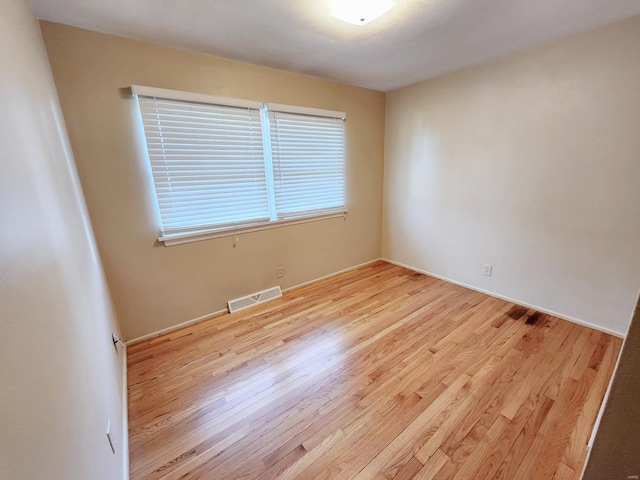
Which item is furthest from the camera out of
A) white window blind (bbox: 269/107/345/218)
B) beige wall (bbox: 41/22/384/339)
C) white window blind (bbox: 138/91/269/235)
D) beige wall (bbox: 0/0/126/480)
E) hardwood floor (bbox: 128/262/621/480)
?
white window blind (bbox: 269/107/345/218)

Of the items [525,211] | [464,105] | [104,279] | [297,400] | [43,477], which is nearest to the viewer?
[43,477]

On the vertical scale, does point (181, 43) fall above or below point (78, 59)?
above

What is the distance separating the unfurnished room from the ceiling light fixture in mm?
16

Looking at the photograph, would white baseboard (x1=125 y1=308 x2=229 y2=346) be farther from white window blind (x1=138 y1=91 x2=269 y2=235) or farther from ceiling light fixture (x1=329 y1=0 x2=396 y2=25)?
ceiling light fixture (x1=329 y1=0 x2=396 y2=25)

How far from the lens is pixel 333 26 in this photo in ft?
5.83

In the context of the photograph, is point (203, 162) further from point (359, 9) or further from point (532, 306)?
point (532, 306)

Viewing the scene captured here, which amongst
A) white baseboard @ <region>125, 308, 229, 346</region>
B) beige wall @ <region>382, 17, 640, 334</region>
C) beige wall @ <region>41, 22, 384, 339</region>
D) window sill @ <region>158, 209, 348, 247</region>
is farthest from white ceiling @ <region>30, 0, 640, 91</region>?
white baseboard @ <region>125, 308, 229, 346</region>

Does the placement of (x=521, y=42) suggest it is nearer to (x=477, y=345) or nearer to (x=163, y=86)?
(x=477, y=345)

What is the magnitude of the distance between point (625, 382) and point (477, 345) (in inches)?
59.3

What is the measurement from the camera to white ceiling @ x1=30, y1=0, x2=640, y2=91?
155 centimetres

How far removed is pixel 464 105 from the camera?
2672 millimetres

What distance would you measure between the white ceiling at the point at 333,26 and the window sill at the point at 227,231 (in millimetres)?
1469

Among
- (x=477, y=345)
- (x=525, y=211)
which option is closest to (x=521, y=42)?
(x=525, y=211)

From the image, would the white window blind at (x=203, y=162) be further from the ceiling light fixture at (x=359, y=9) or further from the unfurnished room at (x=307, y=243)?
the ceiling light fixture at (x=359, y=9)
